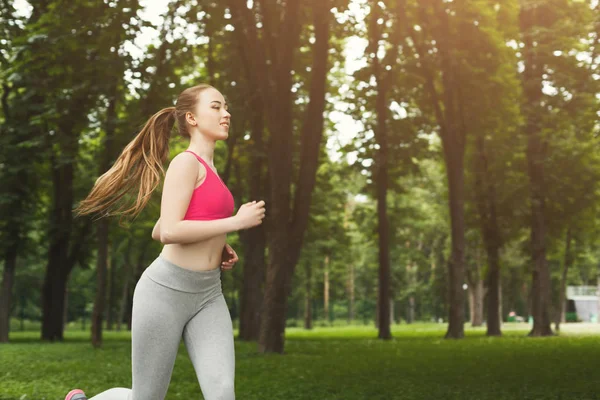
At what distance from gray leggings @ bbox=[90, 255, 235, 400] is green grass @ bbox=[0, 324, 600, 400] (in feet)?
22.4

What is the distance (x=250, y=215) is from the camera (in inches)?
164

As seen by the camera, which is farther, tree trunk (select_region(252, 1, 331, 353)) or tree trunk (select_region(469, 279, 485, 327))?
tree trunk (select_region(469, 279, 485, 327))

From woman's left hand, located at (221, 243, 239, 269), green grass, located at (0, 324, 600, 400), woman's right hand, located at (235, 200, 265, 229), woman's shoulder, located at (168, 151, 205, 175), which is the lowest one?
green grass, located at (0, 324, 600, 400)

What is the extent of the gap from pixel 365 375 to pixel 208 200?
9971 millimetres

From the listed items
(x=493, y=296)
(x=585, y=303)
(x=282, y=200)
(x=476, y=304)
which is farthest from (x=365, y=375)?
(x=585, y=303)

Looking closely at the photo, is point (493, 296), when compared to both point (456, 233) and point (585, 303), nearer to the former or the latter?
point (456, 233)

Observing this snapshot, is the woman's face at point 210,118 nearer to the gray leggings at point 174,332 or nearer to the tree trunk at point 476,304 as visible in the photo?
the gray leggings at point 174,332

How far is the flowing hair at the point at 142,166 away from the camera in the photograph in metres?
4.45

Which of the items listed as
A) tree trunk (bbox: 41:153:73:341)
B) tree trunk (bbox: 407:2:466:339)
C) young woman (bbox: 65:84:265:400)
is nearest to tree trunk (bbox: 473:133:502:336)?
tree trunk (bbox: 407:2:466:339)

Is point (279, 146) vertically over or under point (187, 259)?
over

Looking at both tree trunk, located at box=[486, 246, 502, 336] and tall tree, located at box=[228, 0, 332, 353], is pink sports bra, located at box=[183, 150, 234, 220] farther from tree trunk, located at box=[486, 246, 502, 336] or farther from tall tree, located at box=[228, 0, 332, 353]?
tree trunk, located at box=[486, 246, 502, 336]

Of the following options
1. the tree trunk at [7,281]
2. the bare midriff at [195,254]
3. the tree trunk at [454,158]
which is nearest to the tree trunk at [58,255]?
the tree trunk at [7,281]

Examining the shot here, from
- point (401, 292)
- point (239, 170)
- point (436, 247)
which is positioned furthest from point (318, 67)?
point (401, 292)

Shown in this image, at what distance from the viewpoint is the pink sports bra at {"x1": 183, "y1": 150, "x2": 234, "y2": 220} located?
4.34 metres
